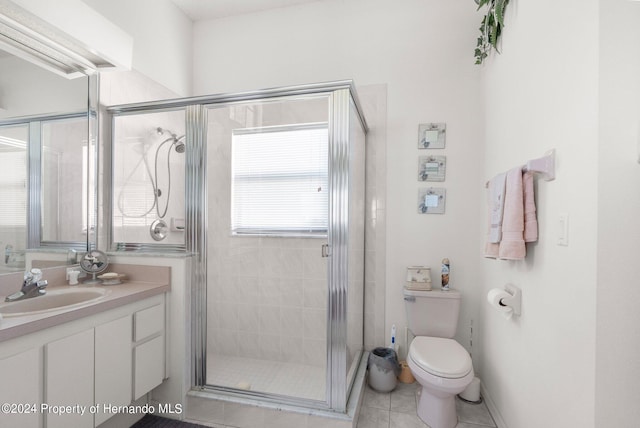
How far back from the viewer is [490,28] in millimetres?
2006

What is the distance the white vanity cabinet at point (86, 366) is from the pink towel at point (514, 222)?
2.00 meters

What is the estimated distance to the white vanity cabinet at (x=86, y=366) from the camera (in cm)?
113

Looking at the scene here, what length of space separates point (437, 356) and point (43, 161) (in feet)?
8.50

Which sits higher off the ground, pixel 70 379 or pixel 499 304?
pixel 499 304

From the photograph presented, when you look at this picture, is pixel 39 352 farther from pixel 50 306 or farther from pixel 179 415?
pixel 179 415

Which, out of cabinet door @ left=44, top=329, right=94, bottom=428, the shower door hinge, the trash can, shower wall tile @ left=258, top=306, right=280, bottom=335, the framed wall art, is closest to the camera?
cabinet door @ left=44, top=329, right=94, bottom=428

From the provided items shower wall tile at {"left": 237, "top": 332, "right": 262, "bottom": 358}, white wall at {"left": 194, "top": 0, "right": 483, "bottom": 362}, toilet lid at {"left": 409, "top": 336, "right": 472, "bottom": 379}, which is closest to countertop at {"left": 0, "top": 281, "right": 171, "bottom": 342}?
shower wall tile at {"left": 237, "top": 332, "right": 262, "bottom": 358}

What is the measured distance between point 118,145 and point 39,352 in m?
1.40

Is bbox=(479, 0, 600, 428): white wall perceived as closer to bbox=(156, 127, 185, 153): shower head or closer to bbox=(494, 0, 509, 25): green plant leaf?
bbox=(494, 0, 509, 25): green plant leaf

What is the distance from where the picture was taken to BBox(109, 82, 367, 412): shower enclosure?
1.88 meters

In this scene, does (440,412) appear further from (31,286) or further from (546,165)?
(31,286)

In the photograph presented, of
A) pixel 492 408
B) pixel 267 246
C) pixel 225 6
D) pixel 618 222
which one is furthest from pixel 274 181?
pixel 492 408

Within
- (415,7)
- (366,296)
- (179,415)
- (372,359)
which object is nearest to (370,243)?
(366,296)

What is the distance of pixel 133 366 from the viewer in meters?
1.64
